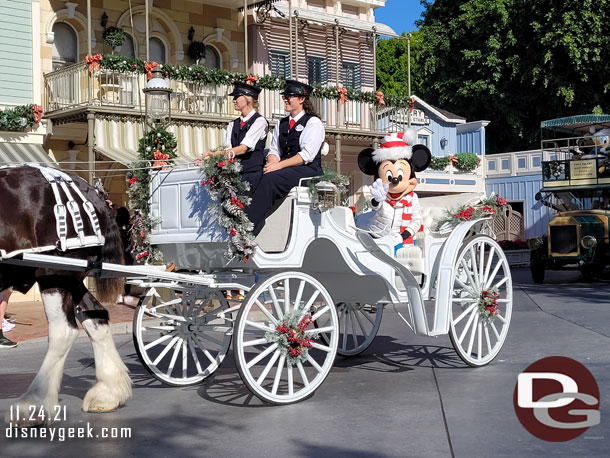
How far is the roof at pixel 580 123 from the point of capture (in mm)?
22391

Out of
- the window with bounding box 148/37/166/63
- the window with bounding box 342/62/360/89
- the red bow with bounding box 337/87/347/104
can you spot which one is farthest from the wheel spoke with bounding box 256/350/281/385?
the window with bounding box 342/62/360/89

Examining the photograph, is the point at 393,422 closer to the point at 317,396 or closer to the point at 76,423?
the point at 317,396

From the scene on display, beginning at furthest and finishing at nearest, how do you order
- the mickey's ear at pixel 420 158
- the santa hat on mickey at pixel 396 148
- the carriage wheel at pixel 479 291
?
1. the mickey's ear at pixel 420 158
2. the santa hat on mickey at pixel 396 148
3. the carriage wheel at pixel 479 291

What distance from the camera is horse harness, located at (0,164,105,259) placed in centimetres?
642

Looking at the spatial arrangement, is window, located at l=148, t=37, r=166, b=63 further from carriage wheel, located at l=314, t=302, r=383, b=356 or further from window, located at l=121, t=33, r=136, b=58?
carriage wheel, located at l=314, t=302, r=383, b=356

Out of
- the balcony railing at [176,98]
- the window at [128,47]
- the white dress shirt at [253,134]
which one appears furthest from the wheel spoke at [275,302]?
the window at [128,47]

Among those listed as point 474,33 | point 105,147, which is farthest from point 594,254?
point 474,33

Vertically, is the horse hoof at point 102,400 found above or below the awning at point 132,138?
below

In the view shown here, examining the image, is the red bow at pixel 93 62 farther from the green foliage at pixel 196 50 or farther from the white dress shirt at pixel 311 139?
the white dress shirt at pixel 311 139

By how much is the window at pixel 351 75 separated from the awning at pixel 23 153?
34.4ft

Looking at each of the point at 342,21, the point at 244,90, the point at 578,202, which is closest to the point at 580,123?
the point at 578,202

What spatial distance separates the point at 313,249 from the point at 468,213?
174cm

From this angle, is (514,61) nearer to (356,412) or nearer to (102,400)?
(356,412)

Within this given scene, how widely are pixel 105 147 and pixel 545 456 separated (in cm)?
1480
